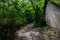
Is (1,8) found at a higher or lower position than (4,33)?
higher

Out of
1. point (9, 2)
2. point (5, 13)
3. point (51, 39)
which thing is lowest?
point (51, 39)

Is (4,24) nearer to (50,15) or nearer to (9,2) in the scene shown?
(9,2)

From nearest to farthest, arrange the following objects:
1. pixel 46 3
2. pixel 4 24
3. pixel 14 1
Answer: pixel 4 24 → pixel 14 1 → pixel 46 3

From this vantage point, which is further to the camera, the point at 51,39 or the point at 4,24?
the point at 51,39

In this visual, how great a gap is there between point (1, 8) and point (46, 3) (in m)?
4.85

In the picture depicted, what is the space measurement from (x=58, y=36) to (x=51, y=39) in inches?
24.3

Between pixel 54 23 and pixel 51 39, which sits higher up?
pixel 54 23

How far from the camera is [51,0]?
1054cm

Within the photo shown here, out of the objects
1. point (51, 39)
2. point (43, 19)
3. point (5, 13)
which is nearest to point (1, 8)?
point (5, 13)

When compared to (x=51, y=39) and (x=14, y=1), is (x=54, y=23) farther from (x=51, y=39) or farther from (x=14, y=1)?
(x=14, y=1)

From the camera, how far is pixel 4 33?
24.7 ft

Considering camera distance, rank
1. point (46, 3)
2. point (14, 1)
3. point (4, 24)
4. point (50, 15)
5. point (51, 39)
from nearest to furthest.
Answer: point (4, 24)
point (51, 39)
point (14, 1)
point (50, 15)
point (46, 3)

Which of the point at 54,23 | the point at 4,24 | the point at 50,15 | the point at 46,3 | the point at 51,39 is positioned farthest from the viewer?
the point at 46,3

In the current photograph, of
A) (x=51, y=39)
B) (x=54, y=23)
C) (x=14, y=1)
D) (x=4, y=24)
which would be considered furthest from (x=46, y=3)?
(x=4, y=24)
